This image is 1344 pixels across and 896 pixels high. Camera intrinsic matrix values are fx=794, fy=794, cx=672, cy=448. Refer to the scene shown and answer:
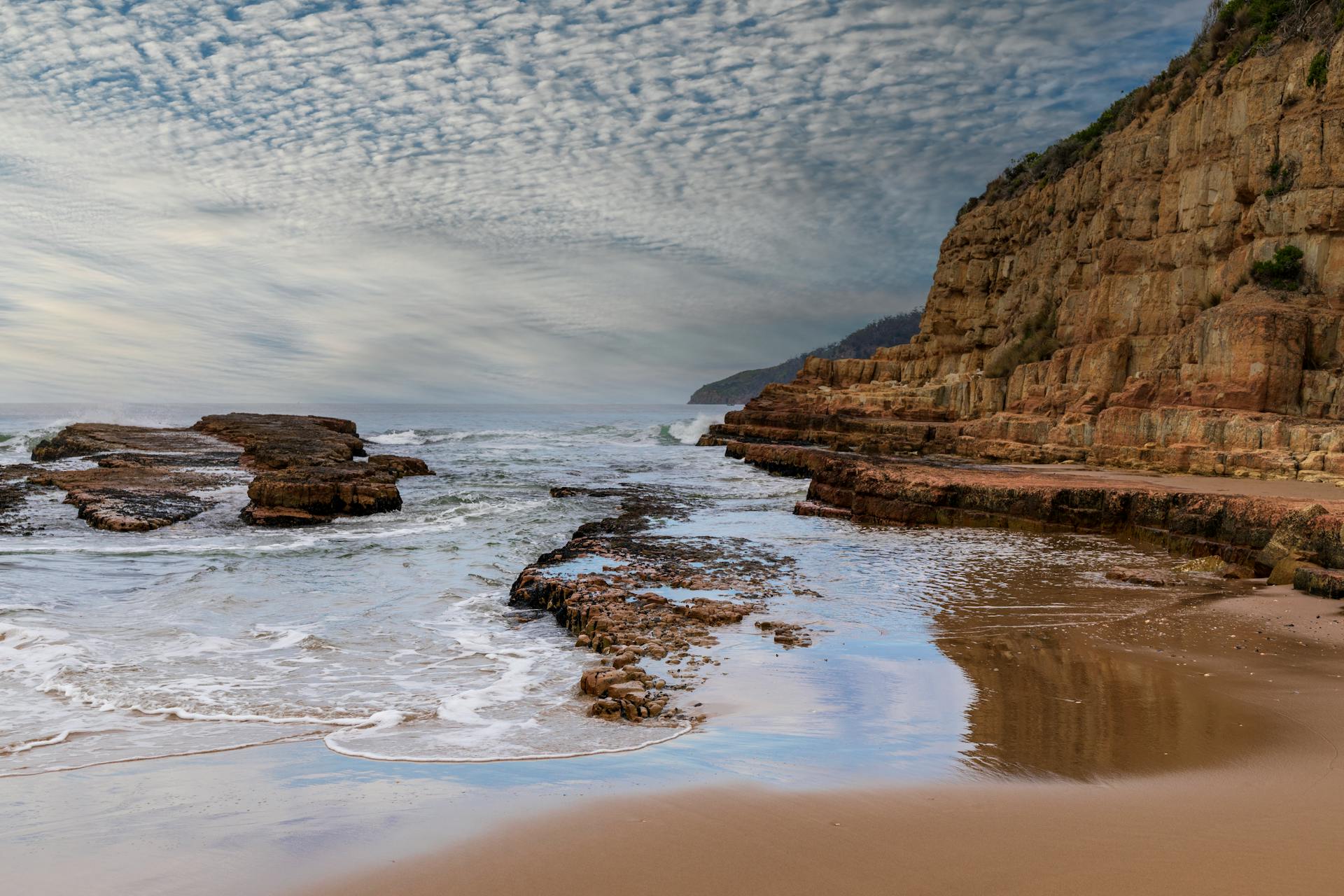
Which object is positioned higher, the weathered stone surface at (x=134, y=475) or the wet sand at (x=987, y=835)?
the weathered stone surface at (x=134, y=475)

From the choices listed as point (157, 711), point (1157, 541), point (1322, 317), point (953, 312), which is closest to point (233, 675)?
point (157, 711)

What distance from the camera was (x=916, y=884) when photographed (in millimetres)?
2889

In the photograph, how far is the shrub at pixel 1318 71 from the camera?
68.6 ft

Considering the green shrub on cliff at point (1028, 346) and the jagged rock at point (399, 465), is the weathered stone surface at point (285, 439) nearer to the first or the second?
the jagged rock at point (399, 465)

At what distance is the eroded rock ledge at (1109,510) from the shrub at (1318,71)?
13356mm

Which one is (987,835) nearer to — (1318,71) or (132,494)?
(132,494)

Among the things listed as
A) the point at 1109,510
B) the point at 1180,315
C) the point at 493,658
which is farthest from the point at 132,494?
the point at 1180,315

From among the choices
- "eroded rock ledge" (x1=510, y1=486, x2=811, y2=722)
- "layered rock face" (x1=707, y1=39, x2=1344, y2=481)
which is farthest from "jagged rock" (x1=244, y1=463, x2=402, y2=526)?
"layered rock face" (x1=707, y1=39, x2=1344, y2=481)

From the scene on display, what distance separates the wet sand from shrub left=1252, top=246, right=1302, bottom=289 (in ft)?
66.4

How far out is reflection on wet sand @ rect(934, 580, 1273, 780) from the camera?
4250mm

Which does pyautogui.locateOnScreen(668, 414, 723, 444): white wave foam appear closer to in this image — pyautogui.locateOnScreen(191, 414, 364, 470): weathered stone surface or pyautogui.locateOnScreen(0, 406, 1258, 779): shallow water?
pyautogui.locateOnScreen(191, 414, 364, 470): weathered stone surface

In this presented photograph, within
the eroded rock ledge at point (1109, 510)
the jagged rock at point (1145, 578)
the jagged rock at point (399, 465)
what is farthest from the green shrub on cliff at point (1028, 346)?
the jagged rock at point (1145, 578)

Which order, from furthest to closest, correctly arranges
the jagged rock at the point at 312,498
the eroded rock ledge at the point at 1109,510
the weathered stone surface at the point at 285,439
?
the weathered stone surface at the point at 285,439 < the jagged rock at the point at 312,498 < the eroded rock ledge at the point at 1109,510

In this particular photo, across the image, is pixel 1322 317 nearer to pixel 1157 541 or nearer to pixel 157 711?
pixel 1157 541
